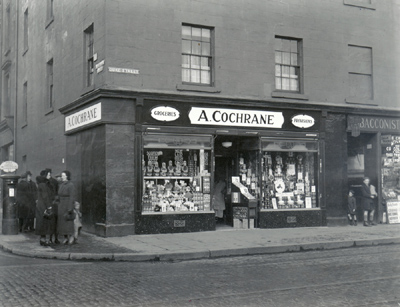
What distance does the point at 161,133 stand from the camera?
548 inches

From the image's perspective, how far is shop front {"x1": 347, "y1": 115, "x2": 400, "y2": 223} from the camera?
16.8 m

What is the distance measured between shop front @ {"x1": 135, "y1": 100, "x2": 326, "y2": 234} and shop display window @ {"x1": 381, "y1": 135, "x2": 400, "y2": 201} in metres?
2.71

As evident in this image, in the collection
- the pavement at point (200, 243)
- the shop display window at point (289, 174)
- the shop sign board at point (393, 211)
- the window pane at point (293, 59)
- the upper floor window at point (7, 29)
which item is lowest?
the pavement at point (200, 243)

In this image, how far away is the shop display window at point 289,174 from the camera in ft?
51.1

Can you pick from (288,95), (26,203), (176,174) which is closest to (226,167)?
(176,174)

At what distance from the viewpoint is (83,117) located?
14.7 m

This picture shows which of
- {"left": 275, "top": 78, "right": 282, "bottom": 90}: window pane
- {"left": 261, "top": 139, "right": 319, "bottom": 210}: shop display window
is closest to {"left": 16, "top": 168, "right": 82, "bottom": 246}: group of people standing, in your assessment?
{"left": 261, "top": 139, "right": 319, "bottom": 210}: shop display window

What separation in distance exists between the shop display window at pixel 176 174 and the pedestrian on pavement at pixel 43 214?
286 cm

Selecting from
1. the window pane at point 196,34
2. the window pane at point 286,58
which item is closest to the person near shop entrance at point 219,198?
the window pane at point 286,58

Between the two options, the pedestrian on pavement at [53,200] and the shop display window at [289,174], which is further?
the shop display window at [289,174]

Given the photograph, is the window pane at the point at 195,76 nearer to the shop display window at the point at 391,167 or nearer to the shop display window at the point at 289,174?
the shop display window at the point at 289,174

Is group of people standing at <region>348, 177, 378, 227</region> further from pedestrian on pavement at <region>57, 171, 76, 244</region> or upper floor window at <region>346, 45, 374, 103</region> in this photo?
pedestrian on pavement at <region>57, 171, 76, 244</region>

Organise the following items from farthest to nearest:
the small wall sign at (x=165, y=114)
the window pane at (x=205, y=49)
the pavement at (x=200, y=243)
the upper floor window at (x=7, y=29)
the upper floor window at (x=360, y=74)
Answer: the upper floor window at (x=7, y=29), the upper floor window at (x=360, y=74), the window pane at (x=205, y=49), the small wall sign at (x=165, y=114), the pavement at (x=200, y=243)

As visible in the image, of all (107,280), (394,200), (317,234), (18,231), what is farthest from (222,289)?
(394,200)
